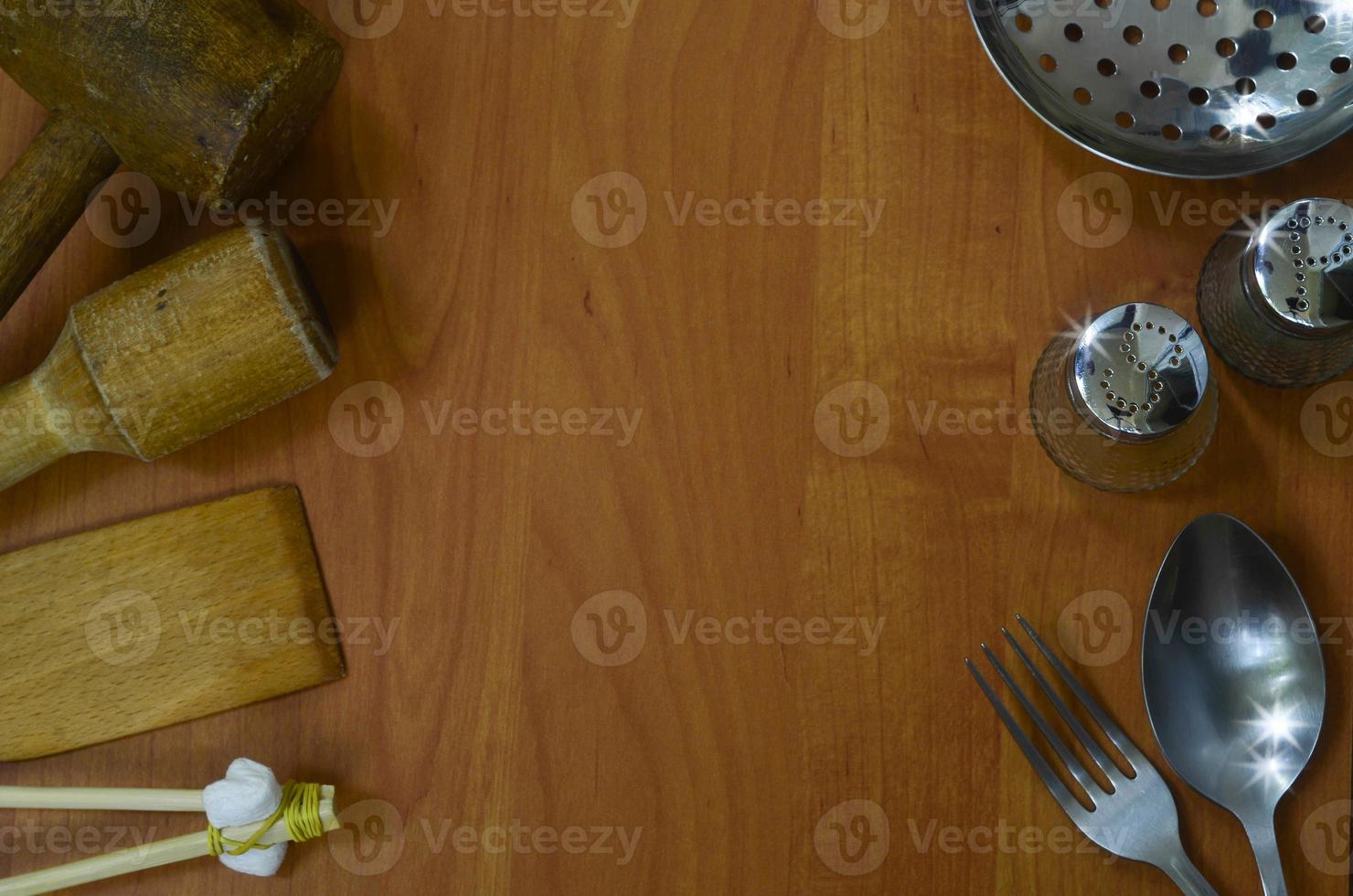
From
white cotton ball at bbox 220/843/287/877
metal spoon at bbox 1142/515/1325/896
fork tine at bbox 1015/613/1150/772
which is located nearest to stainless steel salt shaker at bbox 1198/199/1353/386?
metal spoon at bbox 1142/515/1325/896

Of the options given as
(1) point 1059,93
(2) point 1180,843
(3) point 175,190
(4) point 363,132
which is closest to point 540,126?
(4) point 363,132

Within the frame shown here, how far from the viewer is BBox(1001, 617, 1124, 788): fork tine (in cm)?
69

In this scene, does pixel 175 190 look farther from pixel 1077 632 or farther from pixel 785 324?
pixel 1077 632

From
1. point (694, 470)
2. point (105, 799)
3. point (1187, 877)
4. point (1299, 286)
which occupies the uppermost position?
point (1299, 286)

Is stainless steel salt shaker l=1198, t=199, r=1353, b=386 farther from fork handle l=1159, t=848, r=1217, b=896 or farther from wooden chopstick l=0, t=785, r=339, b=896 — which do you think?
wooden chopstick l=0, t=785, r=339, b=896

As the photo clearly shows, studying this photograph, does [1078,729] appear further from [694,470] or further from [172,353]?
[172,353]

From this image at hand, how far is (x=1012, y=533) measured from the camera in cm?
72

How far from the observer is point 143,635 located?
0.71 m

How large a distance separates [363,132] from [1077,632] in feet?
1.90

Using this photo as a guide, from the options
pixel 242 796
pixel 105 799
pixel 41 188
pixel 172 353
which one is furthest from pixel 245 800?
pixel 41 188

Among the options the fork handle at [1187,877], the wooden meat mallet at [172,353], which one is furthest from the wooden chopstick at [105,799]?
the fork handle at [1187,877]

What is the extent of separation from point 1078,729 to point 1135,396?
21 centimetres

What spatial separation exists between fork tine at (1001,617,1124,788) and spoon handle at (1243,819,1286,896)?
0.27ft

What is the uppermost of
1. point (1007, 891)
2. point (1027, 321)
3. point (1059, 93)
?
point (1059, 93)
